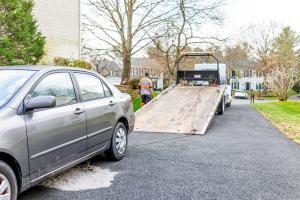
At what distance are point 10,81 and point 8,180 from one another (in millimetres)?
1255

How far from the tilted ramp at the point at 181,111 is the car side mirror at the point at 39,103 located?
5808 mm

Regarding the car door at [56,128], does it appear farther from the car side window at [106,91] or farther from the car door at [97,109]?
the car side window at [106,91]

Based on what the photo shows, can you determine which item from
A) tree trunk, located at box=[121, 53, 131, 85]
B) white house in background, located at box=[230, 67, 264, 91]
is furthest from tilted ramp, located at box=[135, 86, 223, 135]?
white house in background, located at box=[230, 67, 264, 91]

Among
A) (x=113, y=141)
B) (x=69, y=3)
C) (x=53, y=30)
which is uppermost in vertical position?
(x=69, y=3)

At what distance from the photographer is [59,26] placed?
19906 millimetres

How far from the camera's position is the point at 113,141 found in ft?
19.1

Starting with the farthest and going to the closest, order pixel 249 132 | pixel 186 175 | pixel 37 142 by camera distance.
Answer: pixel 249 132
pixel 186 175
pixel 37 142

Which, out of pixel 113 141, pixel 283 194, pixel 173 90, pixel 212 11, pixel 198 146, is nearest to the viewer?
pixel 283 194

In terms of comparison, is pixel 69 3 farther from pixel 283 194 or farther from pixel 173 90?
pixel 283 194

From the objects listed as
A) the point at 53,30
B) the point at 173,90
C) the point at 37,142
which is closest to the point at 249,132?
the point at 173,90

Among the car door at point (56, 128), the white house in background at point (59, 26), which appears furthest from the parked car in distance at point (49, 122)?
the white house in background at point (59, 26)

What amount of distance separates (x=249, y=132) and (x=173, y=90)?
5.06 m

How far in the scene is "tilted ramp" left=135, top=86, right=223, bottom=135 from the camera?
9750 mm

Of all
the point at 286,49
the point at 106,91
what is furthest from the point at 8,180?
the point at 286,49
